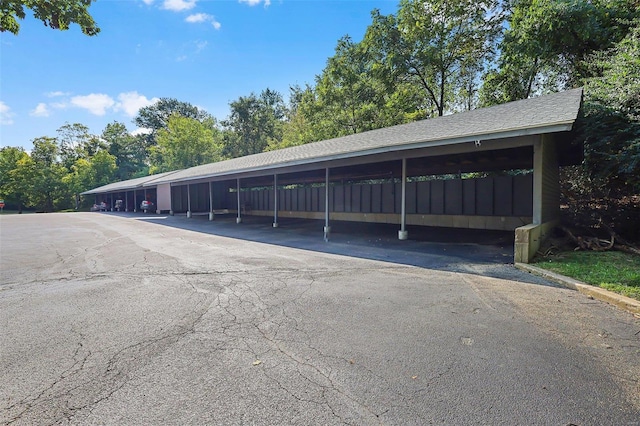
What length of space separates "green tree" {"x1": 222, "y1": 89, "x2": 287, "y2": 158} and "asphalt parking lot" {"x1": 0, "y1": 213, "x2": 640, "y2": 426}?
3610 cm

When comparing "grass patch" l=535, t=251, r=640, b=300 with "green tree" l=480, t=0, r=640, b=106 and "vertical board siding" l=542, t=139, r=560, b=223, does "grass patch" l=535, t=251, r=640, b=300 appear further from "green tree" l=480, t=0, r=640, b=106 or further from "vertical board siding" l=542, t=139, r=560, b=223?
"green tree" l=480, t=0, r=640, b=106

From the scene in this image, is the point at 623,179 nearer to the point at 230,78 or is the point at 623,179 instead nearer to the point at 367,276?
the point at 367,276

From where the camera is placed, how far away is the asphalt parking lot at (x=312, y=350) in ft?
6.18

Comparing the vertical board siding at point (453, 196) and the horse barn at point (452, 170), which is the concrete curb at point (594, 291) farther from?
the vertical board siding at point (453, 196)

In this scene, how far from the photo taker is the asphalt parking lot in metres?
1.88

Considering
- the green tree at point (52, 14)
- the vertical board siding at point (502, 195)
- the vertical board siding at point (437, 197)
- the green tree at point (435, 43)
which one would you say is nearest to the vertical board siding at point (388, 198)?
the vertical board siding at point (437, 197)

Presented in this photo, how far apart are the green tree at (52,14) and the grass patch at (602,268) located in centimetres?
1087

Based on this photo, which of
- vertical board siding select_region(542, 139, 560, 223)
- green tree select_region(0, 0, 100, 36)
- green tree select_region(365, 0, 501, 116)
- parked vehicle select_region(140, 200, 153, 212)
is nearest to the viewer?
green tree select_region(0, 0, 100, 36)

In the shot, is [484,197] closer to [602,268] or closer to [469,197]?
[469,197]

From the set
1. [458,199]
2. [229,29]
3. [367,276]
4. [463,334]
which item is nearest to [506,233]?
[458,199]

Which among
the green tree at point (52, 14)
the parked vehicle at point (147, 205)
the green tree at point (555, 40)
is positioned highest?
the green tree at point (555, 40)

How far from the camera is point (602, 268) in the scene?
5.11m

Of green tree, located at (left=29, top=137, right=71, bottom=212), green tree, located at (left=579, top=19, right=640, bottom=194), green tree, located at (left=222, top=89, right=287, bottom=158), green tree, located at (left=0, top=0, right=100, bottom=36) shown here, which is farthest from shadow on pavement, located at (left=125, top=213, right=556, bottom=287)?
green tree, located at (left=29, top=137, right=71, bottom=212)

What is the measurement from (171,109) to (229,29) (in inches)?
1877
